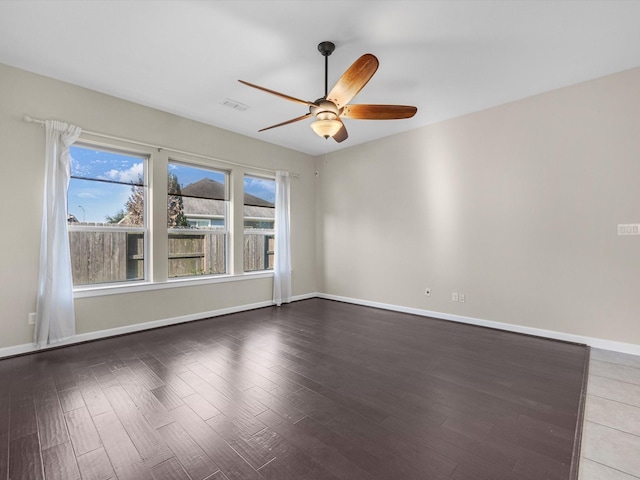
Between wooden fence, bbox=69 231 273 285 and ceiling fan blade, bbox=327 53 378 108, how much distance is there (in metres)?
3.01

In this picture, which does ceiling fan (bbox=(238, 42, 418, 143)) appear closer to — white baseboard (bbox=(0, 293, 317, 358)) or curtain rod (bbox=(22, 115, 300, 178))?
curtain rod (bbox=(22, 115, 300, 178))

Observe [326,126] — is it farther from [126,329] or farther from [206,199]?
[126,329]

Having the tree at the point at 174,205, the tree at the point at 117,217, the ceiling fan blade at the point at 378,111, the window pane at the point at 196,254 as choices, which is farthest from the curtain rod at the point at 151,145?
the ceiling fan blade at the point at 378,111

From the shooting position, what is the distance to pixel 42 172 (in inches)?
121

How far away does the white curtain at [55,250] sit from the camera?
3.02m

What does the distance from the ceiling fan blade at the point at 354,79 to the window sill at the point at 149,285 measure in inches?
125

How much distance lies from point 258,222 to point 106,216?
223 centimetres

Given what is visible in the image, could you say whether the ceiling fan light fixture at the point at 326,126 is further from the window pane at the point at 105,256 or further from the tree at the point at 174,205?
the window pane at the point at 105,256

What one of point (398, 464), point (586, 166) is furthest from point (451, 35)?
point (398, 464)

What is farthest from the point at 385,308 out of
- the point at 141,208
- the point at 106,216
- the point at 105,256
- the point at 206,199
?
the point at 106,216

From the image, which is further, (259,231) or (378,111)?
(259,231)

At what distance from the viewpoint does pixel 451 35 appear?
246 centimetres

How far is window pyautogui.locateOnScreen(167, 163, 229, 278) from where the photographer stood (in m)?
4.18

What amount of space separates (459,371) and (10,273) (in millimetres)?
4427
